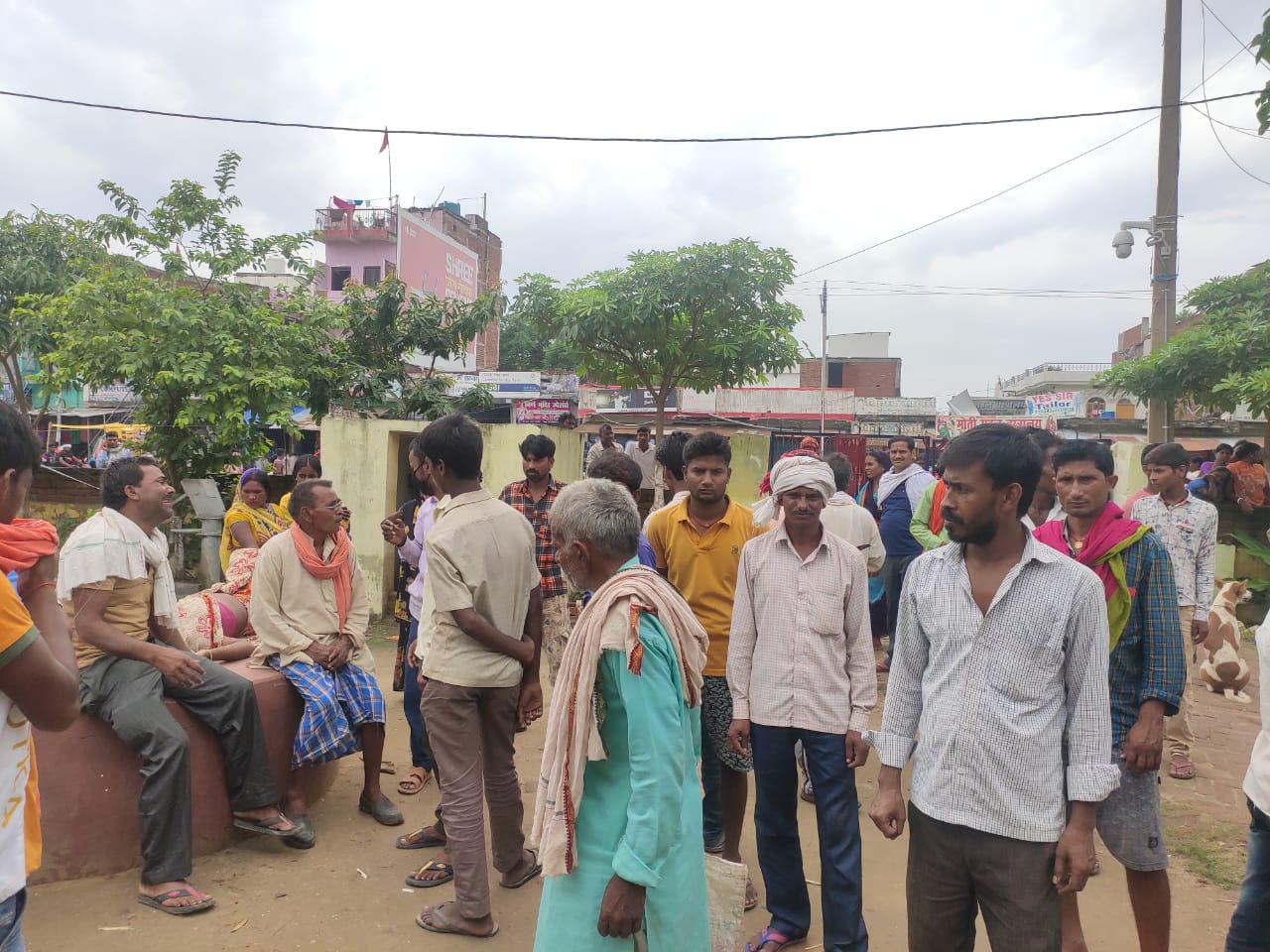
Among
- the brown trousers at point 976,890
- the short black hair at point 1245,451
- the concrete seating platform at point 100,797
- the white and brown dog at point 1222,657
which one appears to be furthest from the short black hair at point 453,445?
the short black hair at point 1245,451

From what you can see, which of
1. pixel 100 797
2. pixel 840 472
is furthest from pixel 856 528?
pixel 100 797

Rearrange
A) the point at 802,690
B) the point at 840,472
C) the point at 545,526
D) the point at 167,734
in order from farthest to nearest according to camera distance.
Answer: the point at 840,472 → the point at 545,526 → the point at 167,734 → the point at 802,690

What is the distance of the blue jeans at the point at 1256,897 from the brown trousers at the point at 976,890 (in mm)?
683

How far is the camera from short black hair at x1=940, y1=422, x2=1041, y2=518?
81.5 inches

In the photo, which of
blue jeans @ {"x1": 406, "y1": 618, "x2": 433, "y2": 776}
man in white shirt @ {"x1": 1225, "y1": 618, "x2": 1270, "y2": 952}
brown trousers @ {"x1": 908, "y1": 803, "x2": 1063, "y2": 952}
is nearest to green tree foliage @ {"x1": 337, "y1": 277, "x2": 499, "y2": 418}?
blue jeans @ {"x1": 406, "y1": 618, "x2": 433, "y2": 776}

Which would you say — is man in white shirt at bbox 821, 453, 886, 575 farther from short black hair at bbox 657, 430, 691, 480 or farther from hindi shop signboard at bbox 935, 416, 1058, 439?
hindi shop signboard at bbox 935, 416, 1058, 439

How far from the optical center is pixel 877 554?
5.38m

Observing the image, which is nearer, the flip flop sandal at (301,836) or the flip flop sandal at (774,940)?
the flip flop sandal at (774,940)

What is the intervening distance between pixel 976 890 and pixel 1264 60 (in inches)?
136

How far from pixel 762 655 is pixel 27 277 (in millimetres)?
13330

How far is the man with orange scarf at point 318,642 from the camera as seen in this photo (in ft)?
13.0

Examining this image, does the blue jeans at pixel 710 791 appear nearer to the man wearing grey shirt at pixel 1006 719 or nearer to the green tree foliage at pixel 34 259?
the man wearing grey shirt at pixel 1006 719

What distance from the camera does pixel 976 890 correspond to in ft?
6.98

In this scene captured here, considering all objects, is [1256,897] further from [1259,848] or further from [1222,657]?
[1222,657]
